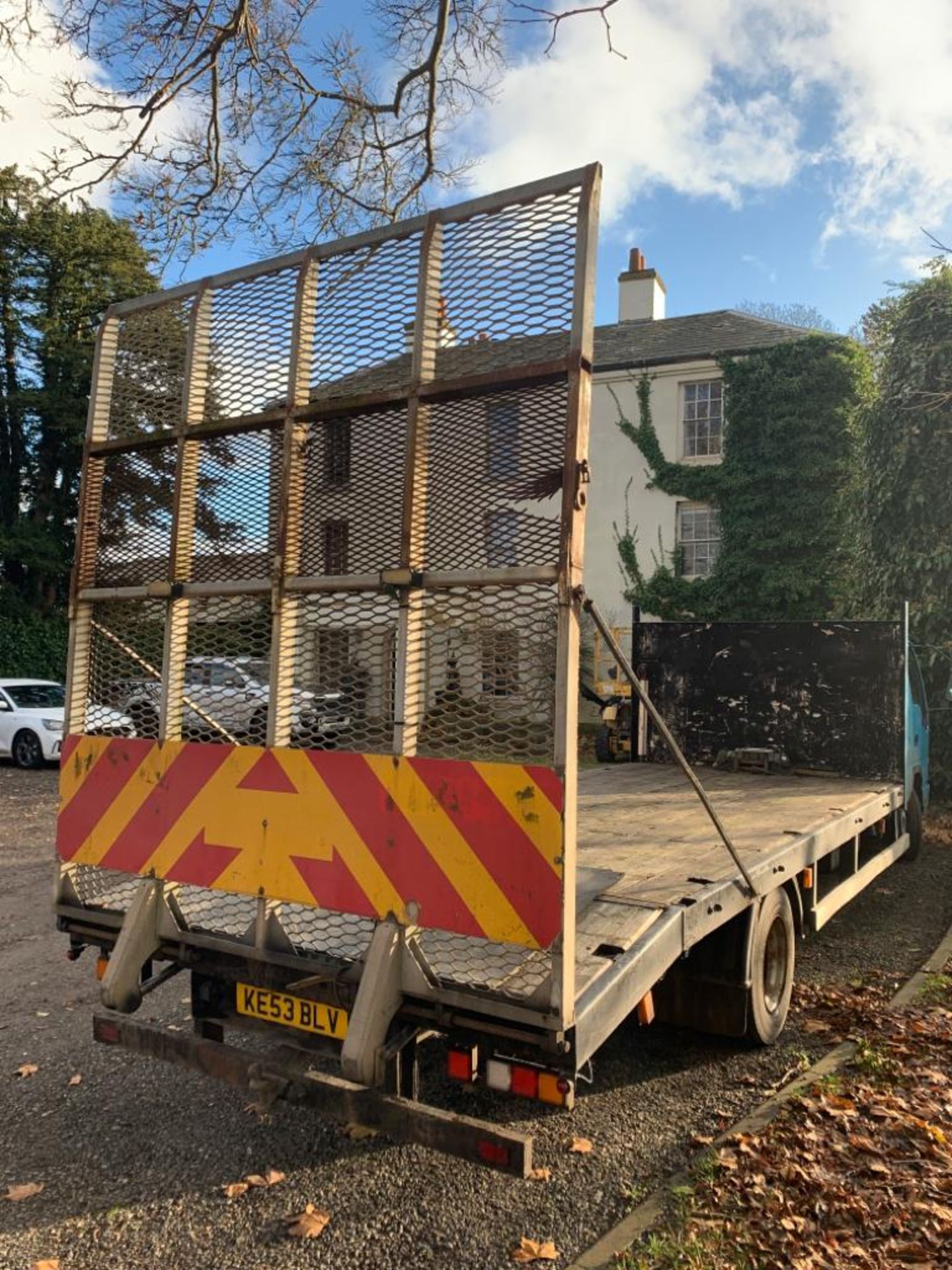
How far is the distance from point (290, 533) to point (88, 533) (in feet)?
3.43

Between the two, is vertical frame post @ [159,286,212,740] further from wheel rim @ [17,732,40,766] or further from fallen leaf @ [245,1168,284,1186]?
wheel rim @ [17,732,40,766]

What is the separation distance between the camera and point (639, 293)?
84.3 feet

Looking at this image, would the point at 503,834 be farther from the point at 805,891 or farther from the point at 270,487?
the point at 805,891

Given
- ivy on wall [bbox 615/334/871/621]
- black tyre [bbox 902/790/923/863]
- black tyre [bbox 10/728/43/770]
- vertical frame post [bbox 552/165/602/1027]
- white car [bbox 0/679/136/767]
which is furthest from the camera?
ivy on wall [bbox 615/334/871/621]

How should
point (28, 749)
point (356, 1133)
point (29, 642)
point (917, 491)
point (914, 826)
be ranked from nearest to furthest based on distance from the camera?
point (356, 1133), point (914, 826), point (917, 491), point (28, 749), point (29, 642)

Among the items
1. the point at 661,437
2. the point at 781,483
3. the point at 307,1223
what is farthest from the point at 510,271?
the point at 661,437

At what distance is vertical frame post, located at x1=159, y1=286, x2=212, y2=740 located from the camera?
342cm

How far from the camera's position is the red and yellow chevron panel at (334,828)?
8.84 feet

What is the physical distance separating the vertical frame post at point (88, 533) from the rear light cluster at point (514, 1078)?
2009 mm

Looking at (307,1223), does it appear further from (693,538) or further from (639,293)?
A: (639,293)

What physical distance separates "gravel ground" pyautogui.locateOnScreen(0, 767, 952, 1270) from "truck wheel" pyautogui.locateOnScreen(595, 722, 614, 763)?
9524 millimetres

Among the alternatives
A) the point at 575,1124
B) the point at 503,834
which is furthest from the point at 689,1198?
the point at 503,834

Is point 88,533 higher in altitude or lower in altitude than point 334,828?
higher

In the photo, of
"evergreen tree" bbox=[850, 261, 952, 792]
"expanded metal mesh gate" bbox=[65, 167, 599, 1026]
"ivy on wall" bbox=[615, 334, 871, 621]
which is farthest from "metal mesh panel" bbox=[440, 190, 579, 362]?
"ivy on wall" bbox=[615, 334, 871, 621]
